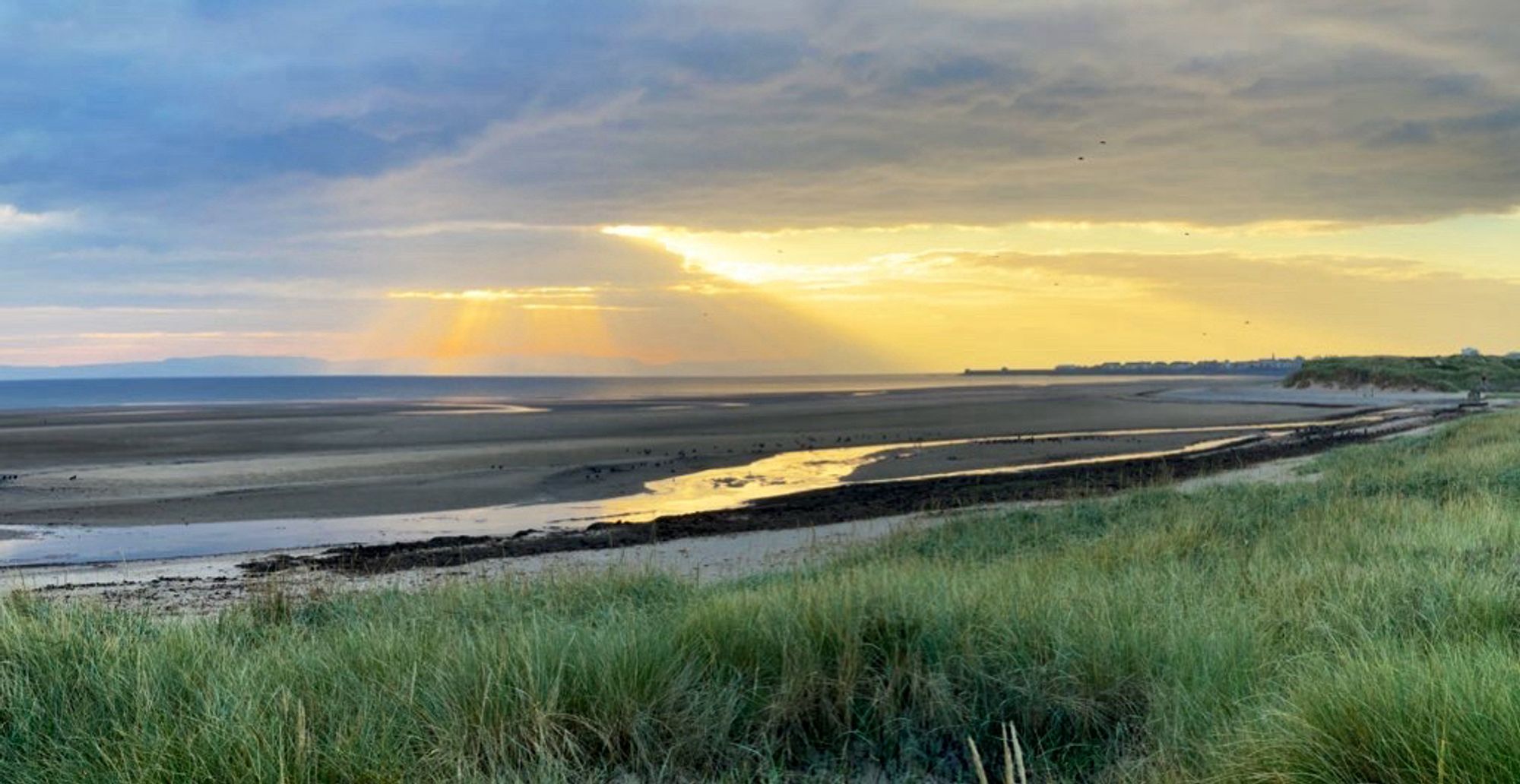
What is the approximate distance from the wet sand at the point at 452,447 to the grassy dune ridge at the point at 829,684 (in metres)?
19.8

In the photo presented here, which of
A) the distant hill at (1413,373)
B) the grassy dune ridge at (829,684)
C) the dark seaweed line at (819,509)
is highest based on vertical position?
the distant hill at (1413,373)

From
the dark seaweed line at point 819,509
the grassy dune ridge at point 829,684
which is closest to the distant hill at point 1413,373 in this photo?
the dark seaweed line at point 819,509

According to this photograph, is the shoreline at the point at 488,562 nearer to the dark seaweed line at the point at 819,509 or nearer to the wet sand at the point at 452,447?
the dark seaweed line at the point at 819,509

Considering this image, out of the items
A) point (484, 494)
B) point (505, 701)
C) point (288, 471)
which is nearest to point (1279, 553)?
point (505, 701)

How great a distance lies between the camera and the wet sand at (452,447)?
87.9 ft

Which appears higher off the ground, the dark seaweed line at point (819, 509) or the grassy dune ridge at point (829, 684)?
the grassy dune ridge at point (829, 684)

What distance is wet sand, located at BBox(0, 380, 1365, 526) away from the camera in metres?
26.8

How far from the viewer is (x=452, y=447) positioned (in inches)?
1645

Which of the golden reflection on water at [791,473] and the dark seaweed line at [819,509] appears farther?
the golden reflection on water at [791,473]

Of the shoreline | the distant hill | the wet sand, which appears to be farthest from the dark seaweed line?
the distant hill

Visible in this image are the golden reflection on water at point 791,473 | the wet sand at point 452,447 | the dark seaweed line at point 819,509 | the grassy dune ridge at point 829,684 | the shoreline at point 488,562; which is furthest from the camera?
the wet sand at point 452,447

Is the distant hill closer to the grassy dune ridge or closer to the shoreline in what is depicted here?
the shoreline

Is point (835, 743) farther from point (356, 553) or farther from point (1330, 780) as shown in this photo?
point (356, 553)

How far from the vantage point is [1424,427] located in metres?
38.7
